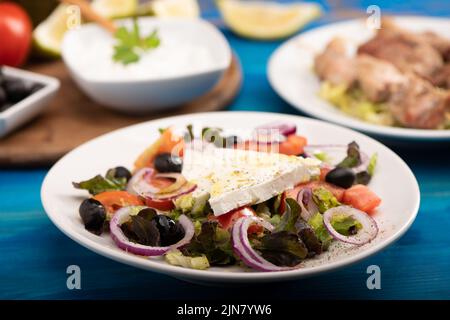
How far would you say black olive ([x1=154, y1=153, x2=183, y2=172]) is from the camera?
10.1 ft

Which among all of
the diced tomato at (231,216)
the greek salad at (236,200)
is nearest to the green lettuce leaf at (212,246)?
the greek salad at (236,200)

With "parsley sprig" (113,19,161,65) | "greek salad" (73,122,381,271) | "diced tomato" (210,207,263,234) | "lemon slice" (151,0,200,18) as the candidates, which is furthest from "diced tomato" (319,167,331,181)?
"lemon slice" (151,0,200,18)

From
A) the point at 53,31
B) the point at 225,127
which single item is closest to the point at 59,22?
the point at 53,31

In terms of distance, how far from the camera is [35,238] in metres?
3.19

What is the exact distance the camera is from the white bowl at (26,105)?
3.89 metres

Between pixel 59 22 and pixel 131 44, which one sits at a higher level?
pixel 131 44

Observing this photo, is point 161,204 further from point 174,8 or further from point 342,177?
point 174,8

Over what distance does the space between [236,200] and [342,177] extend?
1.64ft

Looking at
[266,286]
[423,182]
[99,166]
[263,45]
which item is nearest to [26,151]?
[99,166]

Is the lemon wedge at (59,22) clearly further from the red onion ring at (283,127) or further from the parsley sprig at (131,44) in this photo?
the red onion ring at (283,127)

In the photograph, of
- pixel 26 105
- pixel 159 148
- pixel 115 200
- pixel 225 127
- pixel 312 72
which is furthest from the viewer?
pixel 312 72

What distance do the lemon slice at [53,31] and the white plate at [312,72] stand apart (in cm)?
136

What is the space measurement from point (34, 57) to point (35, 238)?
7.51 feet

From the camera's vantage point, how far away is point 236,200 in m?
Answer: 2.69
